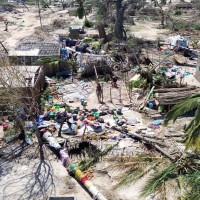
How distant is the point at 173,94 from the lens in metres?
16.2

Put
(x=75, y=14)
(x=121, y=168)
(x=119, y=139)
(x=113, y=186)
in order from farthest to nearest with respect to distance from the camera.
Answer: (x=75, y=14), (x=119, y=139), (x=121, y=168), (x=113, y=186)

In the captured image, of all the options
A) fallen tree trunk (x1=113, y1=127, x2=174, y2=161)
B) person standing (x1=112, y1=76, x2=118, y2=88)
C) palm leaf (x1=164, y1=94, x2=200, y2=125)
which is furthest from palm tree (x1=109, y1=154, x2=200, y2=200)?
person standing (x1=112, y1=76, x2=118, y2=88)

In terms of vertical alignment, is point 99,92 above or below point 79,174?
above

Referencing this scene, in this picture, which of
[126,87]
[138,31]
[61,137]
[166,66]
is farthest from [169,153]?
[138,31]

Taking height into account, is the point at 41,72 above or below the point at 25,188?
above

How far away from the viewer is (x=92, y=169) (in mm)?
12023

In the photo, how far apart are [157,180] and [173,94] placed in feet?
20.8

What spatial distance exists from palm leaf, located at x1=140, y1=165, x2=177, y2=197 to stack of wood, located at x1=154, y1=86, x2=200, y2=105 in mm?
5081

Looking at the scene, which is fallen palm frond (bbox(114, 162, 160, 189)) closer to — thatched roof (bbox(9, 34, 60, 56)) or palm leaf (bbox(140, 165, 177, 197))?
palm leaf (bbox(140, 165, 177, 197))

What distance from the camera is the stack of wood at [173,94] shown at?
15.8 metres

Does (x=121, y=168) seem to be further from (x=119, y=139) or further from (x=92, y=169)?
(x=119, y=139)

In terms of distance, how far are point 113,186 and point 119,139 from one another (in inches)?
115

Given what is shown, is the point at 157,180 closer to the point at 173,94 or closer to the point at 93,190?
the point at 93,190

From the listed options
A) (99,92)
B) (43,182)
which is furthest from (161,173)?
(99,92)
